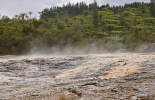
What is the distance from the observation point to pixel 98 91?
12320 mm

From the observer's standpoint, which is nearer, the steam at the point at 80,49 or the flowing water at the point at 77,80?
the flowing water at the point at 77,80

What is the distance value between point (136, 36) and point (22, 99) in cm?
3946

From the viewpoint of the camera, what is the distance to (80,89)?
12.8m

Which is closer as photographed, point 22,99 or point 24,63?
point 22,99

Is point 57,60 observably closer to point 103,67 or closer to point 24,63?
point 24,63

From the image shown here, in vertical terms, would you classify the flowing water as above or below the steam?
above

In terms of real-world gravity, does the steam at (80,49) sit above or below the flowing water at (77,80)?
below

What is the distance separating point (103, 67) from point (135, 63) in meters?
1.90

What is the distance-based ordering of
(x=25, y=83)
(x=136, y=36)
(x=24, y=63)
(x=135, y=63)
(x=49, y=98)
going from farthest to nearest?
(x=136, y=36)
(x=24, y=63)
(x=135, y=63)
(x=25, y=83)
(x=49, y=98)

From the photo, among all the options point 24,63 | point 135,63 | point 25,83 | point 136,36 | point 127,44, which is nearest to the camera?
point 25,83

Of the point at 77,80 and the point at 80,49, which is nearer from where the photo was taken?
the point at 77,80

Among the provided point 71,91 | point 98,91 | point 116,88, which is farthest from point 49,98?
point 116,88

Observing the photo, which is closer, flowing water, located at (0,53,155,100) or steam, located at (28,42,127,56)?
flowing water, located at (0,53,155,100)

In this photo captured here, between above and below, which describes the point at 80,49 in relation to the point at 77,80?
below
